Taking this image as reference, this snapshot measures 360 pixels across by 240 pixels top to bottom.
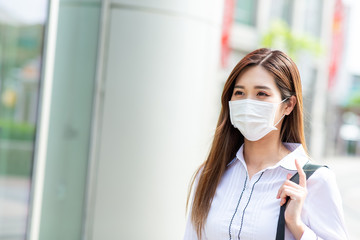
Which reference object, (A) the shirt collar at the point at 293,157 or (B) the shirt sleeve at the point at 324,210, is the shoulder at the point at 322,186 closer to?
(B) the shirt sleeve at the point at 324,210

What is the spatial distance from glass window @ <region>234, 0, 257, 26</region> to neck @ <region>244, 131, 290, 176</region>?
16541 millimetres

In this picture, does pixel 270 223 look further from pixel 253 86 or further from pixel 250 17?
pixel 250 17

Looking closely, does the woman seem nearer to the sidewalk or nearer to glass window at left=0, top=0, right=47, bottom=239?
glass window at left=0, top=0, right=47, bottom=239

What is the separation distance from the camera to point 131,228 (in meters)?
5.42

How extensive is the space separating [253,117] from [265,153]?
0.53 ft

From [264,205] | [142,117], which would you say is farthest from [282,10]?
[264,205]

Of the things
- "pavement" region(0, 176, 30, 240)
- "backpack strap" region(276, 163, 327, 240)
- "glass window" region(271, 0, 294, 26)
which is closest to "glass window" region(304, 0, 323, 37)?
"glass window" region(271, 0, 294, 26)

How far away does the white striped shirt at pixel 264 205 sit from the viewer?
6.63 ft

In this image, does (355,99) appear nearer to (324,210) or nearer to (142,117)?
(142,117)

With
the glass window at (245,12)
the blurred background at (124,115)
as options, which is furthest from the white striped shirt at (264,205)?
the glass window at (245,12)

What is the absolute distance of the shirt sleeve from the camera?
2.01 meters

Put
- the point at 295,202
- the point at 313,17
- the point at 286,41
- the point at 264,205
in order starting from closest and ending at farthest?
the point at 295,202, the point at 264,205, the point at 286,41, the point at 313,17

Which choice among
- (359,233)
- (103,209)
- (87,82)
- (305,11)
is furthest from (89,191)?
(305,11)

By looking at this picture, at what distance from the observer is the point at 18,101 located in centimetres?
411
